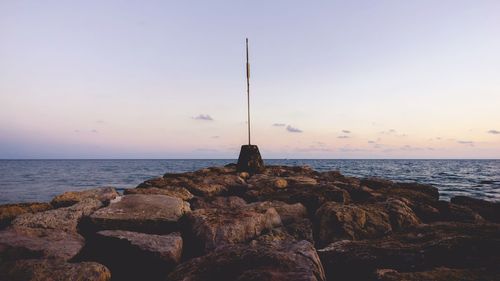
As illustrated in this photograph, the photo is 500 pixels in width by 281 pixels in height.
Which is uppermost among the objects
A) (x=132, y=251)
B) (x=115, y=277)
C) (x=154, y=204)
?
(x=154, y=204)

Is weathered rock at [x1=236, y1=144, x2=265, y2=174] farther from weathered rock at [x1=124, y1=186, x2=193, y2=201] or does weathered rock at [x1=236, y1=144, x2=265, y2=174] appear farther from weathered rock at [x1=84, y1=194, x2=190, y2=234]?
weathered rock at [x1=84, y1=194, x2=190, y2=234]

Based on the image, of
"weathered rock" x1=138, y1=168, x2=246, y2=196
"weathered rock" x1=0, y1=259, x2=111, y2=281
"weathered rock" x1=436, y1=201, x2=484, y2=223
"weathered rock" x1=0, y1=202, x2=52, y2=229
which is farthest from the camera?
"weathered rock" x1=138, y1=168, x2=246, y2=196

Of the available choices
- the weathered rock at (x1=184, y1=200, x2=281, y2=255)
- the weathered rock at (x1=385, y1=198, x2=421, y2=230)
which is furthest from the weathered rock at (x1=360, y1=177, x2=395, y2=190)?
the weathered rock at (x1=184, y1=200, x2=281, y2=255)

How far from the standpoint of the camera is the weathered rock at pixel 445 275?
275 centimetres

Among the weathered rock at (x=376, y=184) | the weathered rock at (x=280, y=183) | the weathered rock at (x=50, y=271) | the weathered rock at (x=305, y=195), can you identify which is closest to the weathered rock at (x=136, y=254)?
the weathered rock at (x=50, y=271)

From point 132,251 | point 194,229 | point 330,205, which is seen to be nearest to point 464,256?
point 330,205

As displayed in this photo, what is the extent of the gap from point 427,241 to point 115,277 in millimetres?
3849

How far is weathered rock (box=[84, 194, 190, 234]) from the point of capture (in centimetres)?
482

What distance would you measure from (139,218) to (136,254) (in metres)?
1.19

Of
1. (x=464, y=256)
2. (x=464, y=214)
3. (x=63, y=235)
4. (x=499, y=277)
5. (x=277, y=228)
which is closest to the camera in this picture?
(x=499, y=277)

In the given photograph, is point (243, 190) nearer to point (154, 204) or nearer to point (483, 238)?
point (154, 204)

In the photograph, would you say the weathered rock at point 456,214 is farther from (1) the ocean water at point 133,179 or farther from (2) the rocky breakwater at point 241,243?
(1) the ocean water at point 133,179

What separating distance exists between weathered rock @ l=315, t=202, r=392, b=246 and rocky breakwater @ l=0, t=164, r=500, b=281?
17 mm

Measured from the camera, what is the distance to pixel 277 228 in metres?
5.08
